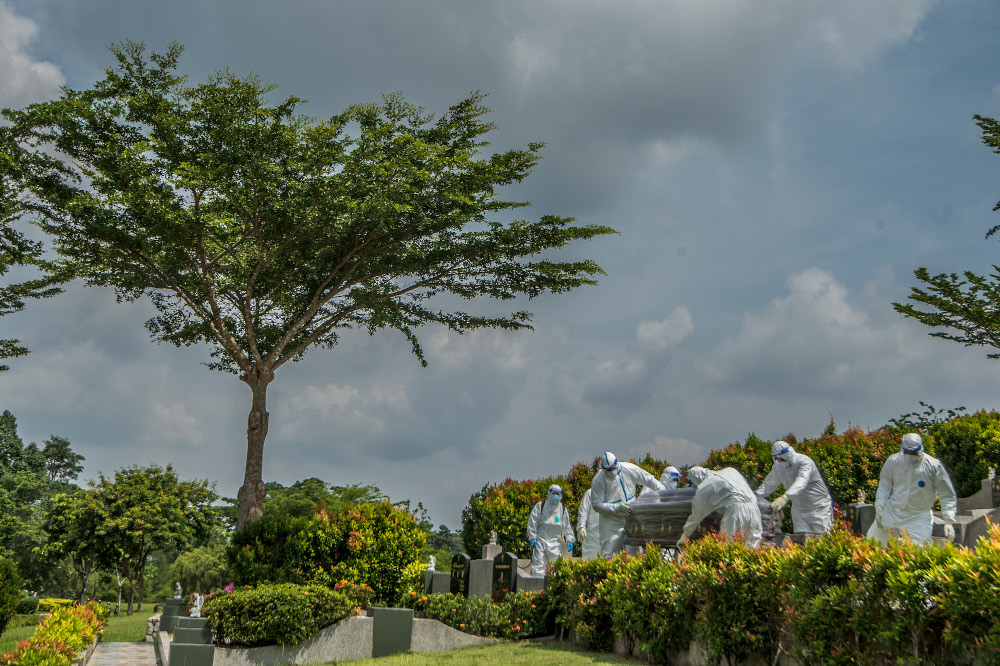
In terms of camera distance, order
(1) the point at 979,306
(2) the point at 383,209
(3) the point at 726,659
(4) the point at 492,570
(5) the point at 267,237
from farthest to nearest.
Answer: (1) the point at 979,306
(5) the point at 267,237
(2) the point at 383,209
(4) the point at 492,570
(3) the point at 726,659

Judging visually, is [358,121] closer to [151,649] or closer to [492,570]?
[492,570]

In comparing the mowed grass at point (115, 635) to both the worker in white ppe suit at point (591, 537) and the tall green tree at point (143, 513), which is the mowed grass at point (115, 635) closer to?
the tall green tree at point (143, 513)

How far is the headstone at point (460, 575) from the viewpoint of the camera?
15.6 metres

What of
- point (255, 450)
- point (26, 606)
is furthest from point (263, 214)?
point (26, 606)

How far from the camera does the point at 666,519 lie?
1138 centimetres

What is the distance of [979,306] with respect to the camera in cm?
2120

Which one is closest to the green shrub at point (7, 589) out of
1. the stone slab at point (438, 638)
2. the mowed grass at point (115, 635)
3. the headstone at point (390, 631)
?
the mowed grass at point (115, 635)

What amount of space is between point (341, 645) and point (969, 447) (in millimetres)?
12707

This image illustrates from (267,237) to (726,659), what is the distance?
1545cm

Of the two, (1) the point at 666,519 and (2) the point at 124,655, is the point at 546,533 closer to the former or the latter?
(1) the point at 666,519

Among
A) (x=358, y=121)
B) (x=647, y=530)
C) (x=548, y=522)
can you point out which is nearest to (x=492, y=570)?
(x=548, y=522)

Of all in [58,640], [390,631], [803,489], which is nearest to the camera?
[58,640]

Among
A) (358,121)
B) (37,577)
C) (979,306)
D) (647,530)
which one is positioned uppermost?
(358,121)

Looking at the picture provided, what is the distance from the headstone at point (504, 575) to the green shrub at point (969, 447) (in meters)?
9.05
